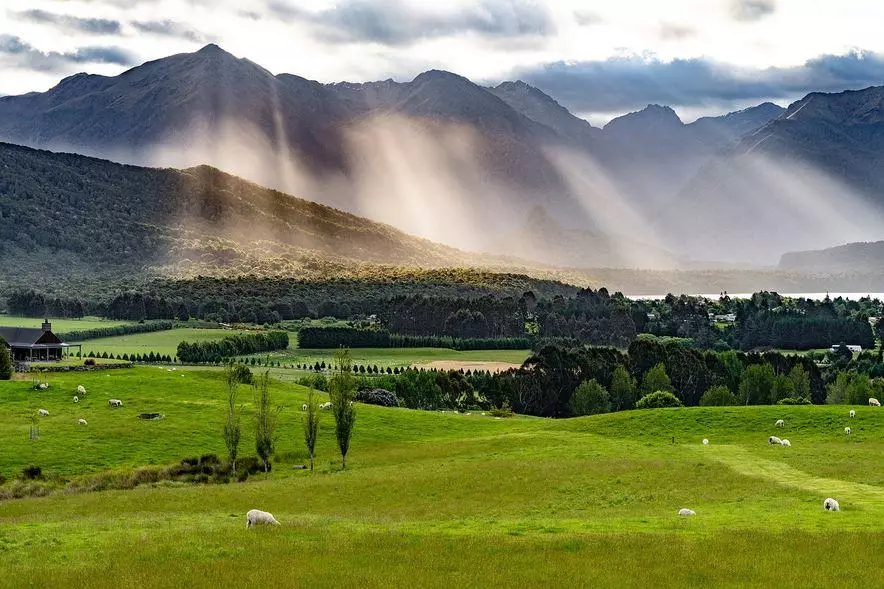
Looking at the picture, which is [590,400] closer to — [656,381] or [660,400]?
[656,381]

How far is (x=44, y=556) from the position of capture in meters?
33.3

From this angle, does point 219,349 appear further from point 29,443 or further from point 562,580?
point 562,580

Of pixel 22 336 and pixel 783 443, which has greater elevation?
pixel 22 336

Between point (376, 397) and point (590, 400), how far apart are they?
35788 millimetres

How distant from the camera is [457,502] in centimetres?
5384

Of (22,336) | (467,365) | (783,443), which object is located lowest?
(467,365)

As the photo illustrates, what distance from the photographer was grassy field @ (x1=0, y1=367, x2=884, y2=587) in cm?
3100

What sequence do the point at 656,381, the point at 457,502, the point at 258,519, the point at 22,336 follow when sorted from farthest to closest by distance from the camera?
the point at 656,381 → the point at 22,336 → the point at 457,502 → the point at 258,519

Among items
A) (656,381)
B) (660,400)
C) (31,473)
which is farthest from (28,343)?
(656,381)

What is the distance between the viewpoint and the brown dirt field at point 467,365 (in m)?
178

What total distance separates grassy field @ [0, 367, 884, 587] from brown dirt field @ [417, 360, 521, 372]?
7407 centimetres

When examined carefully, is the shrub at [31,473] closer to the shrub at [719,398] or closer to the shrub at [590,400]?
the shrub at [590,400]

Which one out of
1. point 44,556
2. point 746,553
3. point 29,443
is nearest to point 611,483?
point 746,553

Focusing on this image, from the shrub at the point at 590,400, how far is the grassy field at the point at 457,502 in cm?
4574
